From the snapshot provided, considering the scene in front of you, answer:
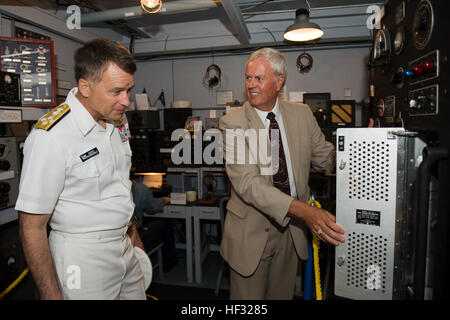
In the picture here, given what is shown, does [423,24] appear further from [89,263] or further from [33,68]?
→ [33,68]

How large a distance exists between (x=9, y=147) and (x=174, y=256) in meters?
2.28

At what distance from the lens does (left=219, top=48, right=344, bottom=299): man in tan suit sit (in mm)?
1647

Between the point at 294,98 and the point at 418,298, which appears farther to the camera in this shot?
the point at 294,98

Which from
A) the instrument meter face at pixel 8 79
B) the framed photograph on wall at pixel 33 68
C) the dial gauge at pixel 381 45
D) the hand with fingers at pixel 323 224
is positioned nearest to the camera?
the hand with fingers at pixel 323 224

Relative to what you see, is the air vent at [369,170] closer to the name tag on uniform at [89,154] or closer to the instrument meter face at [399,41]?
the instrument meter face at [399,41]

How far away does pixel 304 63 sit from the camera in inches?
157

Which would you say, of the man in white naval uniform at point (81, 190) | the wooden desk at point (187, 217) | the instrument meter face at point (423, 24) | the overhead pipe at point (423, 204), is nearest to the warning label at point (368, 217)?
the overhead pipe at point (423, 204)

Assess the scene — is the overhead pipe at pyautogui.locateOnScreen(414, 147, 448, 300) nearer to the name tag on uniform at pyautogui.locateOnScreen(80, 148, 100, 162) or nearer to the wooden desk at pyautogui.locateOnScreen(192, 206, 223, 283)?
the name tag on uniform at pyautogui.locateOnScreen(80, 148, 100, 162)

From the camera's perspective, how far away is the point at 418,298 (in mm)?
746

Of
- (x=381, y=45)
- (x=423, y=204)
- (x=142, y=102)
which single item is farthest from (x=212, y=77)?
(x=423, y=204)

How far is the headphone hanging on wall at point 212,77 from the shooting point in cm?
420

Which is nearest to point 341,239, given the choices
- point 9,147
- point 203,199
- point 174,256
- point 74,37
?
point 9,147

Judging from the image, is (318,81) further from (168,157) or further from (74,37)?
(74,37)

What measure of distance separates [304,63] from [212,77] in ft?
4.37
